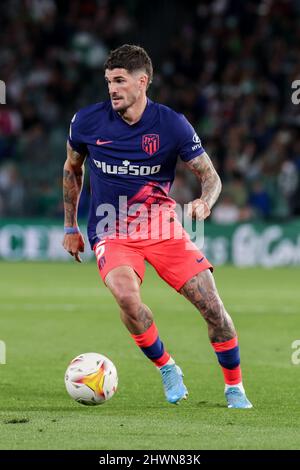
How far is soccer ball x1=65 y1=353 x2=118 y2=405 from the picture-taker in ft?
26.2

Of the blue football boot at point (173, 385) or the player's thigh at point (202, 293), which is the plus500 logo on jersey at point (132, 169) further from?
the blue football boot at point (173, 385)

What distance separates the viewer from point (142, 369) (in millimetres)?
10328

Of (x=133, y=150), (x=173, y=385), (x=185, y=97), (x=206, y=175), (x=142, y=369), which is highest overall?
(x=133, y=150)

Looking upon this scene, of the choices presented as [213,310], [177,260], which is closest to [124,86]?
[177,260]

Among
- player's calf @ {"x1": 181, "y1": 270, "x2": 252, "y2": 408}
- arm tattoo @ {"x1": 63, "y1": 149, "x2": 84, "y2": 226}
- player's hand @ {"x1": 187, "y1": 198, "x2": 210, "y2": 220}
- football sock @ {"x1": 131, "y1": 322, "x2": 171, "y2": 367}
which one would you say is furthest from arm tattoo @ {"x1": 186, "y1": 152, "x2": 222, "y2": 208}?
football sock @ {"x1": 131, "y1": 322, "x2": 171, "y2": 367}

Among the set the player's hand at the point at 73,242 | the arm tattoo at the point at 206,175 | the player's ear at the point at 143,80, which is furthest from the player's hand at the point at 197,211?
the player's hand at the point at 73,242

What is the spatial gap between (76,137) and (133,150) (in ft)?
1.45

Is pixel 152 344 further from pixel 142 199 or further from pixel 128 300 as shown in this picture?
Result: pixel 142 199

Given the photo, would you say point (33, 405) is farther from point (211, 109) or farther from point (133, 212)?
point (211, 109)

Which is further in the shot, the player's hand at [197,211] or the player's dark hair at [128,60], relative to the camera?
the player's dark hair at [128,60]

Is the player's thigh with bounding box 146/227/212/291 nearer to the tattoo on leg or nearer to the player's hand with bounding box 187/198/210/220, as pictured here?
the tattoo on leg

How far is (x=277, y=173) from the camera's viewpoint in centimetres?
2230

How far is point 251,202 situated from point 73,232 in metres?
13.9

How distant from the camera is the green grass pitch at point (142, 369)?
22.5 ft
